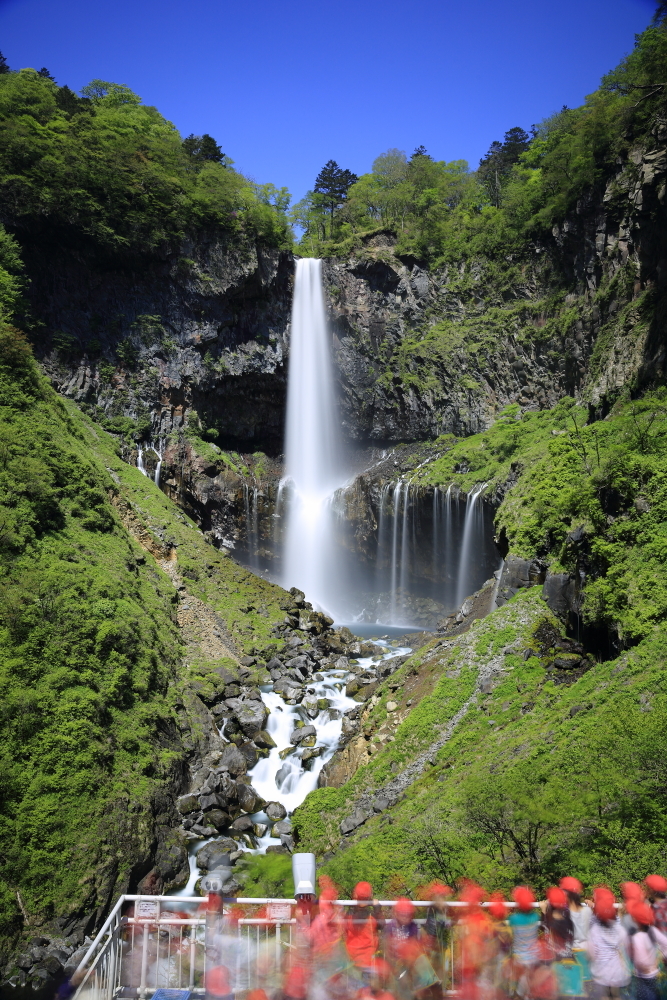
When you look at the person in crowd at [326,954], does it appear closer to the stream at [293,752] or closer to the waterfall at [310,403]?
the stream at [293,752]

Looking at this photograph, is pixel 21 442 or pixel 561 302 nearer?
pixel 21 442

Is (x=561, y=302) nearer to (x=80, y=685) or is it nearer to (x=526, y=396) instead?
(x=526, y=396)

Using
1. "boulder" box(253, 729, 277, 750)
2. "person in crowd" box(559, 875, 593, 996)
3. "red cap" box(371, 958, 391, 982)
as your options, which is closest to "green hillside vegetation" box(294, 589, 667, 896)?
"person in crowd" box(559, 875, 593, 996)

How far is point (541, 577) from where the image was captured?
14.9 metres

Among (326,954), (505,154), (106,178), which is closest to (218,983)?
(326,954)

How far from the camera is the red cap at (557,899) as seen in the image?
16.0 ft

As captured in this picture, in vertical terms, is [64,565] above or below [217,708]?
above

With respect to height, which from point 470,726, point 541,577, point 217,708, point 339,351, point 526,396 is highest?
point 339,351

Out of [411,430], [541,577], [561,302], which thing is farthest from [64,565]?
[561,302]

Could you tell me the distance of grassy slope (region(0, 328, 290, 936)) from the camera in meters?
9.76

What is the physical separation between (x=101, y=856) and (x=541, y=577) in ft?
38.0

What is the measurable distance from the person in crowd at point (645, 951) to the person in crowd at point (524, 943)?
2.42 feet

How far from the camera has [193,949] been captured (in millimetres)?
5328

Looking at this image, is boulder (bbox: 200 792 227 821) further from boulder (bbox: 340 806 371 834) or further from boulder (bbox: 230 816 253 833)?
boulder (bbox: 340 806 371 834)
